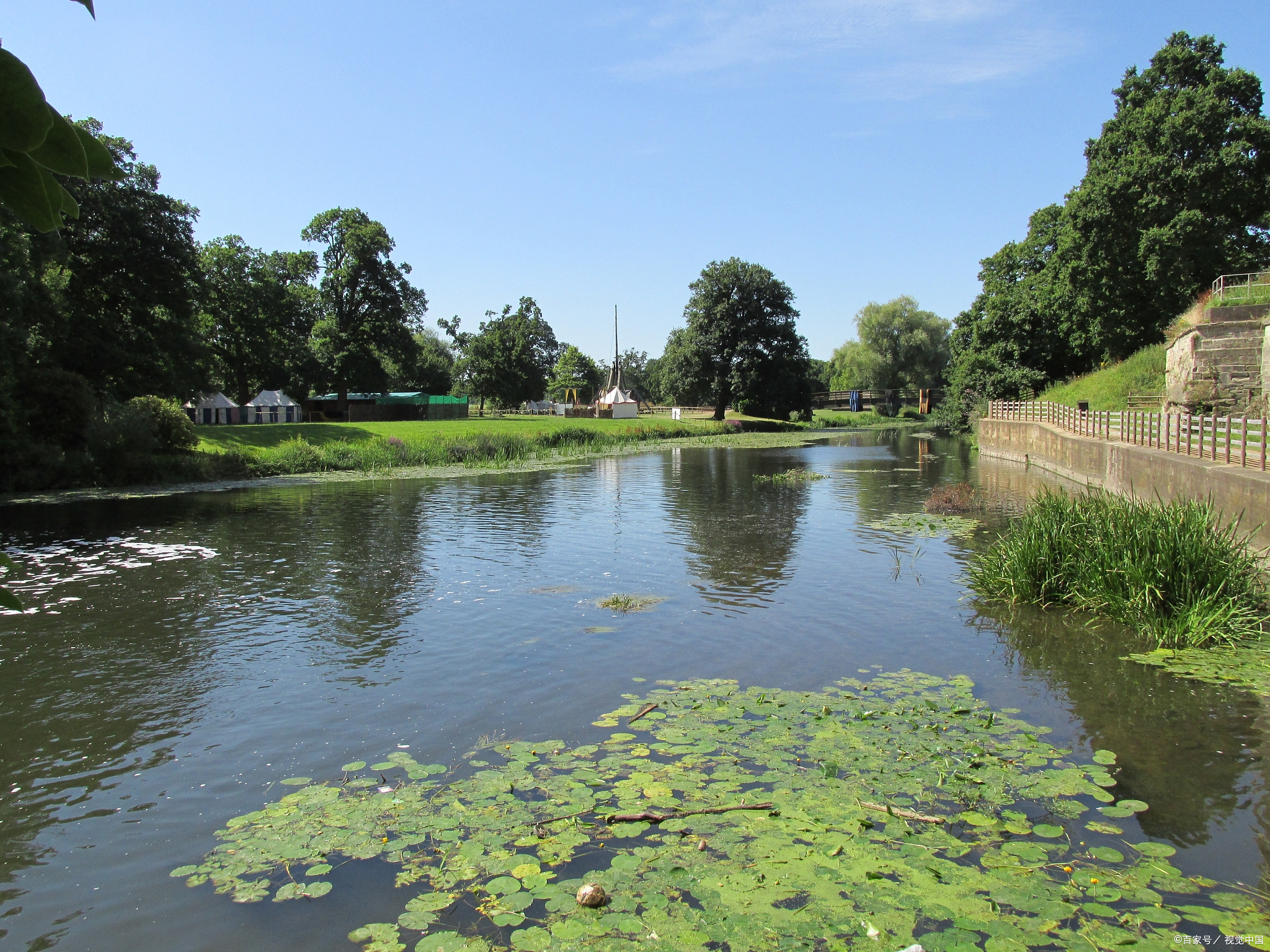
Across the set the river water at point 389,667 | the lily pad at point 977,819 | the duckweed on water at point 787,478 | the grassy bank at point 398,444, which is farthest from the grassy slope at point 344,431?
the lily pad at point 977,819

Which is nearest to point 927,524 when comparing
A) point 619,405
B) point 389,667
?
point 389,667

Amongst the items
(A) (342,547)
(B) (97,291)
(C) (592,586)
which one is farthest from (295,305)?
(C) (592,586)

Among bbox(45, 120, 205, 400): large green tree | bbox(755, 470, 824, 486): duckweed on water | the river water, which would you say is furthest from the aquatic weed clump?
bbox(45, 120, 205, 400): large green tree

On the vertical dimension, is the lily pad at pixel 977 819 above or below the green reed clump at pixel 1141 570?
below

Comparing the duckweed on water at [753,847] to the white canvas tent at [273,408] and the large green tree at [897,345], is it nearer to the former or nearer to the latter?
the white canvas tent at [273,408]

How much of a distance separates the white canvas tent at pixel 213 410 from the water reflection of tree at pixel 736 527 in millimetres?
38430

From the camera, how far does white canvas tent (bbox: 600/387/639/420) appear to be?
3605 inches

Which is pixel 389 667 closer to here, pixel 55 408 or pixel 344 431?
pixel 55 408

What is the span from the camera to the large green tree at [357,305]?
6694cm

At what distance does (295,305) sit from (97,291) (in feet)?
111

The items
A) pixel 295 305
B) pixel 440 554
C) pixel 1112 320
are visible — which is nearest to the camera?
pixel 440 554

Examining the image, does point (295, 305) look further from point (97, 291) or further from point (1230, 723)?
point (1230, 723)

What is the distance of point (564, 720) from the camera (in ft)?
27.0

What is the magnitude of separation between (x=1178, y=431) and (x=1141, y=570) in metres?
9.17
